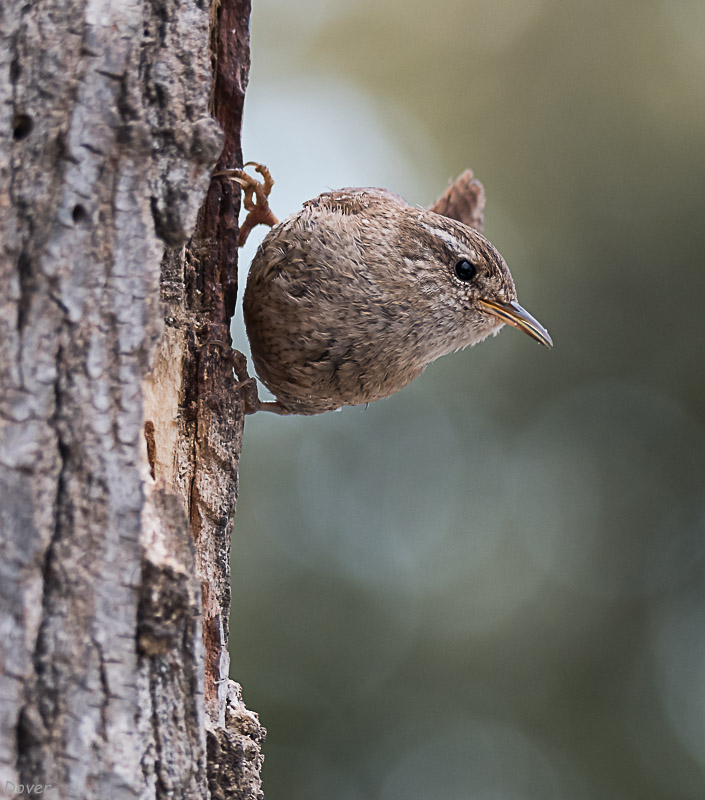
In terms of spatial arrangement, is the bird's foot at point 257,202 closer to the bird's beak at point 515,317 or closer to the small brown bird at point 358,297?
the small brown bird at point 358,297

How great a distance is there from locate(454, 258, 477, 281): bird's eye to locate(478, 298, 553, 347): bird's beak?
0.29ft

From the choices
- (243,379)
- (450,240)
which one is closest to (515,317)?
(450,240)

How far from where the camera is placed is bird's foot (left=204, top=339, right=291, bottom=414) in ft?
7.86

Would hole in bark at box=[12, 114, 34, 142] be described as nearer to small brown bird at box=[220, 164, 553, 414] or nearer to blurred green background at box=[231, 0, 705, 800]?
small brown bird at box=[220, 164, 553, 414]

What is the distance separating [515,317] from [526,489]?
8.43ft

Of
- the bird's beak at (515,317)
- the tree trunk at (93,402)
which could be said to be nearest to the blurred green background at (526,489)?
the bird's beak at (515,317)

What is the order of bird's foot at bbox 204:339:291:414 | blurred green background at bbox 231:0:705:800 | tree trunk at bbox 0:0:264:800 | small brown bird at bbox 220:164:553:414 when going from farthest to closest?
blurred green background at bbox 231:0:705:800 → small brown bird at bbox 220:164:553:414 → bird's foot at bbox 204:339:291:414 → tree trunk at bbox 0:0:264:800

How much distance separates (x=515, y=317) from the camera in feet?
10.2

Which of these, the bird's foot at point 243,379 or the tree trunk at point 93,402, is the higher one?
the bird's foot at point 243,379

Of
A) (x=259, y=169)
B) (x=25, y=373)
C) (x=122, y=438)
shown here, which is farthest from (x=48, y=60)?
(x=259, y=169)

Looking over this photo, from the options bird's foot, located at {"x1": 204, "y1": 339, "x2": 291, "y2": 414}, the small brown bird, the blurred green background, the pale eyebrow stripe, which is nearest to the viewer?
bird's foot, located at {"x1": 204, "y1": 339, "x2": 291, "y2": 414}

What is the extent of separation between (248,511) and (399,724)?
147cm

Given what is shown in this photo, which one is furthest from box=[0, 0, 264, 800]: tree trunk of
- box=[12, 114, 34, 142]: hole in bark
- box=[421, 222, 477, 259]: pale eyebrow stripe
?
box=[421, 222, 477, 259]: pale eyebrow stripe

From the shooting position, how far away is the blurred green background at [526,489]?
16.7ft
